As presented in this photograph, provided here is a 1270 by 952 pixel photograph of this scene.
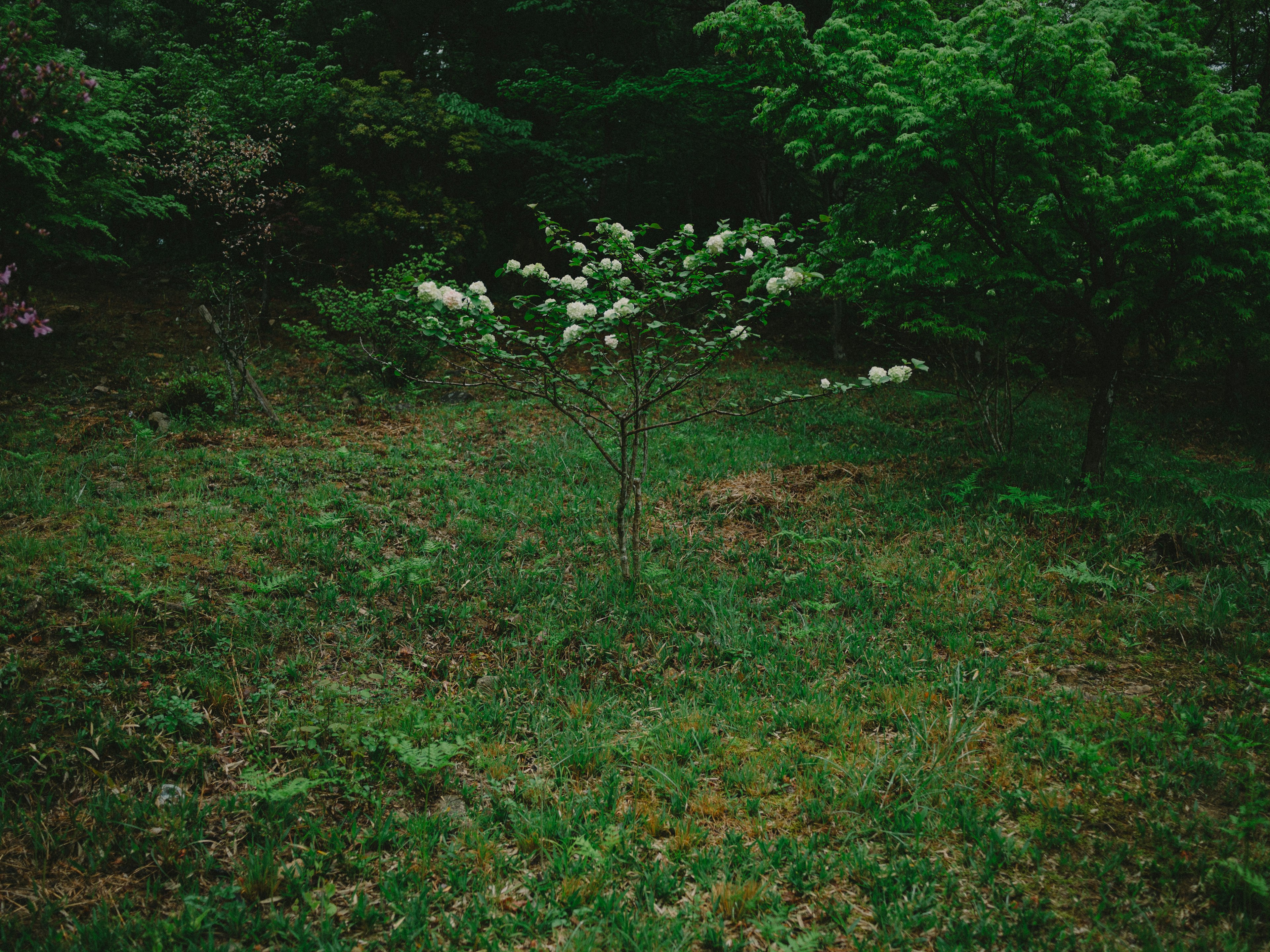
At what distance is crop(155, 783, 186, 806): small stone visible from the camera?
318 centimetres

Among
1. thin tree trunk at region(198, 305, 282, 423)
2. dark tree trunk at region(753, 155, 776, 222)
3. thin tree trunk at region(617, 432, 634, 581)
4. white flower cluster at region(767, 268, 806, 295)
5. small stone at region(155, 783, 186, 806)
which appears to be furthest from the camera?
dark tree trunk at region(753, 155, 776, 222)

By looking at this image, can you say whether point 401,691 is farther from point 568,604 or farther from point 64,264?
point 64,264

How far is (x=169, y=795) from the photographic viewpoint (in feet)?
10.7

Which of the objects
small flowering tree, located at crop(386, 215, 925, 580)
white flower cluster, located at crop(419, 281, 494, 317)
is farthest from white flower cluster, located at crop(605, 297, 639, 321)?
white flower cluster, located at crop(419, 281, 494, 317)

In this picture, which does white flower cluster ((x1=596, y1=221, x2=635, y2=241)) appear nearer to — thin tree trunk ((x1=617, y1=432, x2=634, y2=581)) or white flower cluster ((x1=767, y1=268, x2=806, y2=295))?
white flower cluster ((x1=767, y1=268, x2=806, y2=295))

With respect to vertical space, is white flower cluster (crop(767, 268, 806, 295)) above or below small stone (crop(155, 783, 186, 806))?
above

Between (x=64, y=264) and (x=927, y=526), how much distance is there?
747 inches

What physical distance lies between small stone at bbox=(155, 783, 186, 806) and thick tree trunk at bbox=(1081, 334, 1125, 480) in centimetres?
873

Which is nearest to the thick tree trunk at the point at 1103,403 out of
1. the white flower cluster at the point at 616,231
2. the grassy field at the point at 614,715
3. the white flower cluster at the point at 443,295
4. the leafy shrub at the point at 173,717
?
the grassy field at the point at 614,715

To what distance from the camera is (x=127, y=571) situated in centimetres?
473

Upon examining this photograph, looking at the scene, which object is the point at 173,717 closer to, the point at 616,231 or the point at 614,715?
the point at 614,715

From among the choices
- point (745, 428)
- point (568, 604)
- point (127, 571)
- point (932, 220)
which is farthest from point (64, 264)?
point (932, 220)

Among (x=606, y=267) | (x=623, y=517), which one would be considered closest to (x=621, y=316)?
(x=606, y=267)

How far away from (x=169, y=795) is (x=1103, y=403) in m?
9.24
